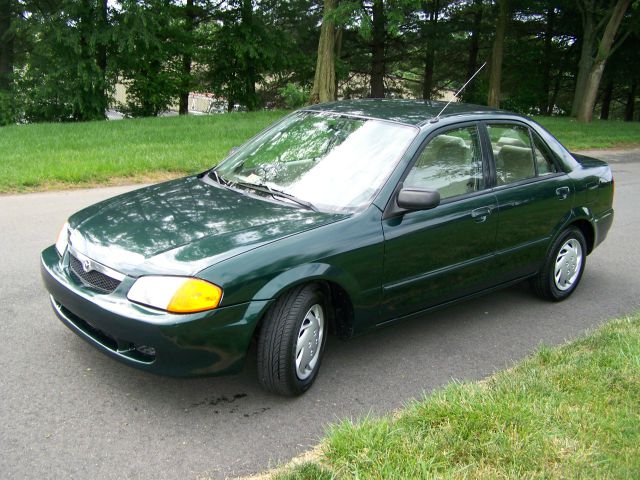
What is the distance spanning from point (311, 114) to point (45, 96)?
2203 cm

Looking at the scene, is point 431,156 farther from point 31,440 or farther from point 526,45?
point 526,45

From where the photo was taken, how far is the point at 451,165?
15.3 feet

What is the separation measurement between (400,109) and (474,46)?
33.8 m

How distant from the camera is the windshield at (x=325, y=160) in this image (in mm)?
4230

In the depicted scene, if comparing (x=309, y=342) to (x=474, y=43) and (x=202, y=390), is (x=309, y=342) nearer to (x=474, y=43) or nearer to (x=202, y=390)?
(x=202, y=390)

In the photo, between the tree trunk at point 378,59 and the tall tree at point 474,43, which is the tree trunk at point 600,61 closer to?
the tall tree at point 474,43

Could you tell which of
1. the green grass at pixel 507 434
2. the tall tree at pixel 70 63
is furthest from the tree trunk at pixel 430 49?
the green grass at pixel 507 434

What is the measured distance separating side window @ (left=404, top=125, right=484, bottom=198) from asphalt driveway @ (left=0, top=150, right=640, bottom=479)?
3.61 feet

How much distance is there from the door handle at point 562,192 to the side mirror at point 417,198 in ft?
5.97

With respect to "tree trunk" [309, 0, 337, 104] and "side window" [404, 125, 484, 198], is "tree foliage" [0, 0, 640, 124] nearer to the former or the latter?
"tree trunk" [309, 0, 337, 104]

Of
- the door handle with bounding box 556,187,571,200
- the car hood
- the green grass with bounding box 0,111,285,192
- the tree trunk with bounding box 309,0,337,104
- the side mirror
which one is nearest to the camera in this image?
the car hood

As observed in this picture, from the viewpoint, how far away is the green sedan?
3.42 meters

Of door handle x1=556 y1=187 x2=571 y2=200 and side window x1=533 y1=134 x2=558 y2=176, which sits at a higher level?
side window x1=533 y1=134 x2=558 y2=176

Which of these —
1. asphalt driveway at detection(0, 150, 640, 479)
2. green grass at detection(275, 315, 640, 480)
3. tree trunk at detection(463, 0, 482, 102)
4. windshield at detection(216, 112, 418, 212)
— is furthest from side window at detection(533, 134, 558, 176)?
tree trunk at detection(463, 0, 482, 102)
